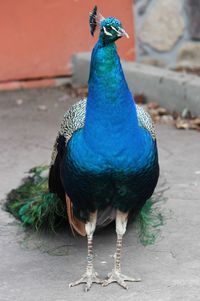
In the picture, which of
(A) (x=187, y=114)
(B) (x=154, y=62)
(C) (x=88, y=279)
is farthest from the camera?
(B) (x=154, y=62)

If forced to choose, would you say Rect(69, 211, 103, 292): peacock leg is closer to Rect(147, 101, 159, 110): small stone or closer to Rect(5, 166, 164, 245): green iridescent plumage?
Rect(5, 166, 164, 245): green iridescent plumage

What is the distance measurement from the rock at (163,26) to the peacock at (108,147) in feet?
11.4

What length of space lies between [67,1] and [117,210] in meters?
3.62

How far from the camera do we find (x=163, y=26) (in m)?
6.54

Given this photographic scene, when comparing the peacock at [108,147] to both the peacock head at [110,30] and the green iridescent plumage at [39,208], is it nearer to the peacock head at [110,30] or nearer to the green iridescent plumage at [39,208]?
the peacock head at [110,30]

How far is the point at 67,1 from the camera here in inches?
253

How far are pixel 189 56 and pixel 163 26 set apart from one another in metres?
0.37

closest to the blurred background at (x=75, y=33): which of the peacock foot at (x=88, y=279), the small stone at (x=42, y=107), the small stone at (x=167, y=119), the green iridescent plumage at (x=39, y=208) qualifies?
the small stone at (x=42, y=107)

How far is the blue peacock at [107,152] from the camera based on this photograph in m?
2.94

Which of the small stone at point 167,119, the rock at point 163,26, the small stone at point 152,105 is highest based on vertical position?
the rock at point 163,26

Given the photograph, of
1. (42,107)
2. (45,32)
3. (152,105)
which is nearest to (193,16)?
(152,105)

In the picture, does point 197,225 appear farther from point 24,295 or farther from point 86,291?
point 24,295

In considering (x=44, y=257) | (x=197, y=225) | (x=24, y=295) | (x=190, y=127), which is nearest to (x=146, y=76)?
(x=190, y=127)

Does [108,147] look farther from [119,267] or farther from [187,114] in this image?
[187,114]
